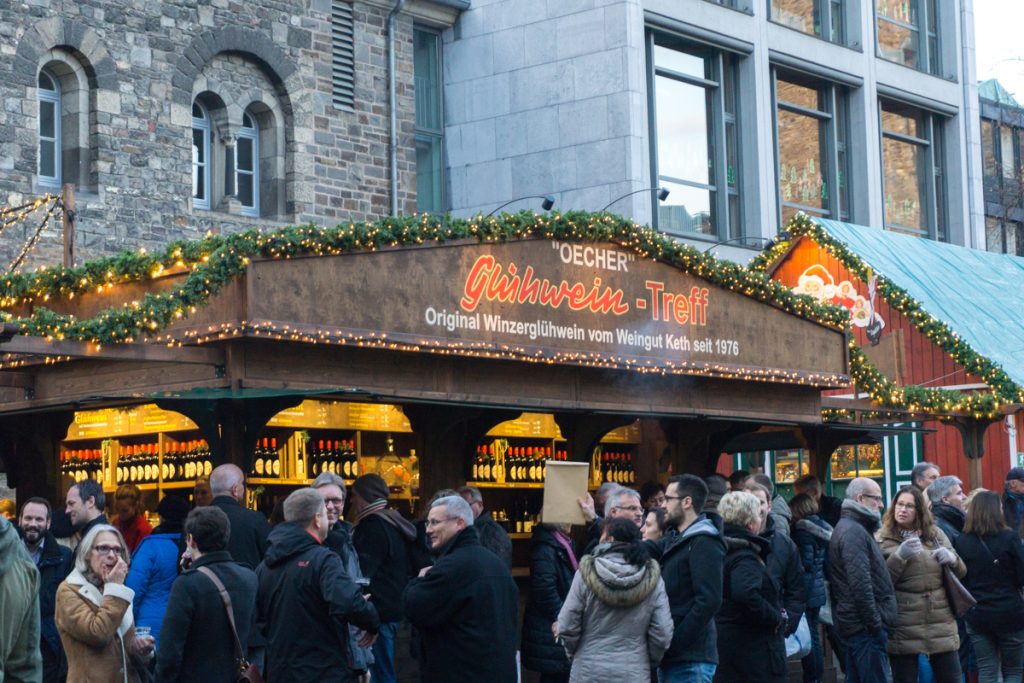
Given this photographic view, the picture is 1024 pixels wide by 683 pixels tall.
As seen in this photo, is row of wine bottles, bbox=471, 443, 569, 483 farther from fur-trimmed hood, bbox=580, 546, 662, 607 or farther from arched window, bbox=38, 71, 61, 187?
fur-trimmed hood, bbox=580, 546, 662, 607

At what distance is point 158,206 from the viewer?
21297 mm

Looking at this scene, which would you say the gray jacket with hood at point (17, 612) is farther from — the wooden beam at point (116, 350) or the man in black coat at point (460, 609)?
the wooden beam at point (116, 350)

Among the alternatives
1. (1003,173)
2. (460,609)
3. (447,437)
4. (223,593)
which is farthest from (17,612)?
(1003,173)

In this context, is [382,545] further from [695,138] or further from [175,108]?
[695,138]

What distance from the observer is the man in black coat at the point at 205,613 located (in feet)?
26.7

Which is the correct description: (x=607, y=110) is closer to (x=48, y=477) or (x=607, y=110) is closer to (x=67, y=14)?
(x=67, y=14)

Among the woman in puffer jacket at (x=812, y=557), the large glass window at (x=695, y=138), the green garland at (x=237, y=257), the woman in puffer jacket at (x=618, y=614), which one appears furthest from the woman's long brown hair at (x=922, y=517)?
the large glass window at (x=695, y=138)

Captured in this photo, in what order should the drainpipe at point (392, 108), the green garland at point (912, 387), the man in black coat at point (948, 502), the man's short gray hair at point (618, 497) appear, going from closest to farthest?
the man's short gray hair at point (618, 497) → the man in black coat at point (948, 502) → the green garland at point (912, 387) → the drainpipe at point (392, 108)

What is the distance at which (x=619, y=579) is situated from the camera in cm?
890

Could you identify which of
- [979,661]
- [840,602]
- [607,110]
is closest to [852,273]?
[607,110]

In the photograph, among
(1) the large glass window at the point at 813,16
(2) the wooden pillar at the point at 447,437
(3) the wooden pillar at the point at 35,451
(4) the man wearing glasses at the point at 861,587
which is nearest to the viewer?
(4) the man wearing glasses at the point at 861,587

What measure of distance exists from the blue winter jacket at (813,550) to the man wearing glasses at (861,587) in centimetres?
113

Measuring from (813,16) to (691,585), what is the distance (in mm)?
23754

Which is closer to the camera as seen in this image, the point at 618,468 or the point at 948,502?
the point at 948,502
